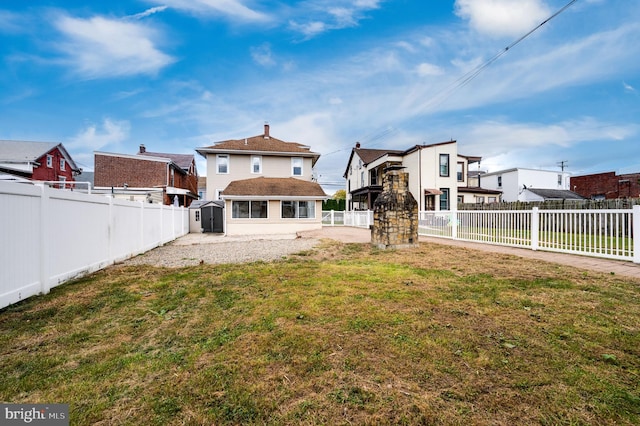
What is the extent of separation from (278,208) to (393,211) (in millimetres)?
10499

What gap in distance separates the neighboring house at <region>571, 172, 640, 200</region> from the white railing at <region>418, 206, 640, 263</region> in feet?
97.4

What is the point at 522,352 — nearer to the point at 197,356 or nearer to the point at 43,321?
the point at 197,356

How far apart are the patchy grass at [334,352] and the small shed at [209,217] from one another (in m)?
14.8

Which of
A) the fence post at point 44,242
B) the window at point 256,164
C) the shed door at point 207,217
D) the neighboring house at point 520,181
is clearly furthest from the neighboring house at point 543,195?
the fence post at point 44,242

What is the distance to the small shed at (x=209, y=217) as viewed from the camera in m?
19.5

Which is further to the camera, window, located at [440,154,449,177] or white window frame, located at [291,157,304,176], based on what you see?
window, located at [440,154,449,177]

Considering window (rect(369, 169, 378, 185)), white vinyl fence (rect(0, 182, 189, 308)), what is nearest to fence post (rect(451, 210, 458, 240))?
white vinyl fence (rect(0, 182, 189, 308))

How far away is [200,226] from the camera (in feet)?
67.1

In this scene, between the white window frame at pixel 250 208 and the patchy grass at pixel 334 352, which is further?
the white window frame at pixel 250 208

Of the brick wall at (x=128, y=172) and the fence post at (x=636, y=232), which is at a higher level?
the brick wall at (x=128, y=172)

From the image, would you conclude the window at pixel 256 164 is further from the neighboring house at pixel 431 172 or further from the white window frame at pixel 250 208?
the neighboring house at pixel 431 172

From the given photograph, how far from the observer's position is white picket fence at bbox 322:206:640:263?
667 centimetres

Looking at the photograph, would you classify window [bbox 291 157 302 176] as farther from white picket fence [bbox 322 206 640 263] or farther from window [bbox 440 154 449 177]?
window [bbox 440 154 449 177]

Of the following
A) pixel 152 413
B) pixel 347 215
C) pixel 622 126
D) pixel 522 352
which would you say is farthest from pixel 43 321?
pixel 622 126
